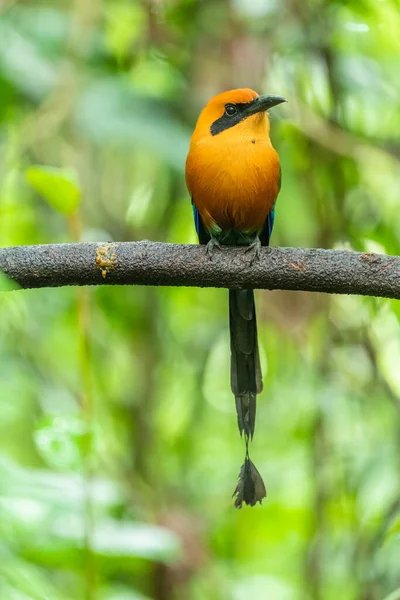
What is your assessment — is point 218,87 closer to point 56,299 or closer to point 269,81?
point 269,81

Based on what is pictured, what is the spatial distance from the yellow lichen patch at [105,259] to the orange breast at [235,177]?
0.95 metres

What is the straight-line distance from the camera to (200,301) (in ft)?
15.9

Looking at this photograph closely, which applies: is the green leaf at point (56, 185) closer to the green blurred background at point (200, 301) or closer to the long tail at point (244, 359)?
the long tail at point (244, 359)

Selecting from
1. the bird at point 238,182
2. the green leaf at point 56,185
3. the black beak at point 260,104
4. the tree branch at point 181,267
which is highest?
the black beak at point 260,104

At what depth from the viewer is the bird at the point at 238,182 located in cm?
275

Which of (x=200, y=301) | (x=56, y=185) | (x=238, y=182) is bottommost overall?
(x=56, y=185)

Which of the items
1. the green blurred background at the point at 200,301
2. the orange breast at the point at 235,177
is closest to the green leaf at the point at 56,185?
the orange breast at the point at 235,177

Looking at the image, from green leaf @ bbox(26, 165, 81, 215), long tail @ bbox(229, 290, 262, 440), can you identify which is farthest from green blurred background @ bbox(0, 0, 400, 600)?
green leaf @ bbox(26, 165, 81, 215)

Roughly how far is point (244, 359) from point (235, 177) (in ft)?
2.07

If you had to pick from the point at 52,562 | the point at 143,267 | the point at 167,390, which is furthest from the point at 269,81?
the point at 52,562

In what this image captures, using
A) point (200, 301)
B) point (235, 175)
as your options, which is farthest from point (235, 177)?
point (200, 301)

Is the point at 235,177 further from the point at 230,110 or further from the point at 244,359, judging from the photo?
the point at 244,359

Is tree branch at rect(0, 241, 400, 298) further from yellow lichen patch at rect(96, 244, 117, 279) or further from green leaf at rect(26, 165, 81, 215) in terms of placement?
green leaf at rect(26, 165, 81, 215)

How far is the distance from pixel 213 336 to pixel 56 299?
2.99 feet
